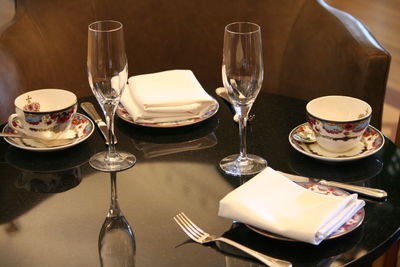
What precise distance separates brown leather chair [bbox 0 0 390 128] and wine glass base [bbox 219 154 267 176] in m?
0.52

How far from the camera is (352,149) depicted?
3.52ft

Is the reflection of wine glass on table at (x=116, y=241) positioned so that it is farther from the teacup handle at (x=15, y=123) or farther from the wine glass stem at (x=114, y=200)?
the teacup handle at (x=15, y=123)

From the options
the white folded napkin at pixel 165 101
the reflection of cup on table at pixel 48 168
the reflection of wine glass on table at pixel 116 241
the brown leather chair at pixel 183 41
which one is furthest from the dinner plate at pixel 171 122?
the brown leather chair at pixel 183 41

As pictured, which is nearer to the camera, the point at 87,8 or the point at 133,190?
the point at 133,190

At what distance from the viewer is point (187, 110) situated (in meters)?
1.20

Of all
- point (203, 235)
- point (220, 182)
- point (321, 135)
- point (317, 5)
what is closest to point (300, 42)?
point (317, 5)

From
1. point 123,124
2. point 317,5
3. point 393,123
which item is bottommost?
point 393,123

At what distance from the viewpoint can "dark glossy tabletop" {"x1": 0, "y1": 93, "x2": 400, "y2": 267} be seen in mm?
816

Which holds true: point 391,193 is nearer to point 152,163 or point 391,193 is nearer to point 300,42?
point 152,163

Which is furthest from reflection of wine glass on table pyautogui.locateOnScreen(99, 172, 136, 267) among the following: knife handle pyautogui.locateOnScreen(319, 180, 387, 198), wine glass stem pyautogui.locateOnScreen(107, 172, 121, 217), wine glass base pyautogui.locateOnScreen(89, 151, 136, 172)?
knife handle pyautogui.locateOnScreen(319, 180, 387, 198)

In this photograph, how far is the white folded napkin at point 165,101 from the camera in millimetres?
1194

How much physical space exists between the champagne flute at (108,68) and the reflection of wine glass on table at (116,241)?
A: 0.14 m

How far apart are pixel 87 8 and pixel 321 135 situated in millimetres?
1000

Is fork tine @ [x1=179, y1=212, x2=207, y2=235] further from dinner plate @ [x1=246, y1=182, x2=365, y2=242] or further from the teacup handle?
the teacup handle
